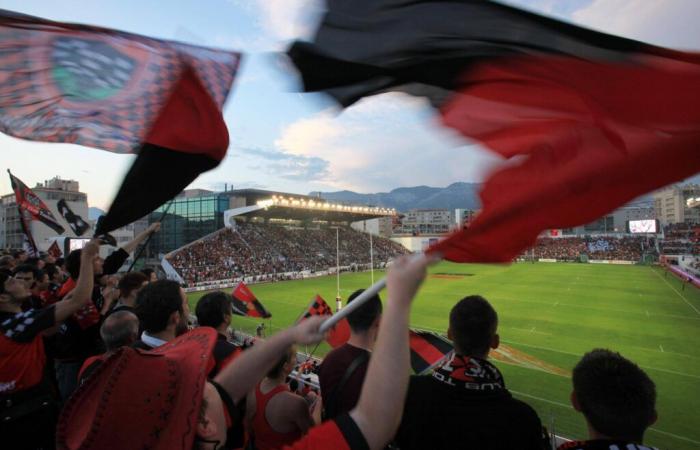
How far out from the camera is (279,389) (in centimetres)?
283

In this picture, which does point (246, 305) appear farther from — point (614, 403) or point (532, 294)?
point (532, 294)

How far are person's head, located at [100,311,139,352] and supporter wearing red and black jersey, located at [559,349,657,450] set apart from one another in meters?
2.69

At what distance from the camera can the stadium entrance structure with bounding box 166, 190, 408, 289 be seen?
37875 mm

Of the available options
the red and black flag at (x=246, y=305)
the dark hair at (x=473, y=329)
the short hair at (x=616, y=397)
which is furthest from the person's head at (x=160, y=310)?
the red and black flag at (x=246, y=305)

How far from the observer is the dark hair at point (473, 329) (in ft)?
7.45

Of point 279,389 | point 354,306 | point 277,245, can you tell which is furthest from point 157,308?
point 277,245

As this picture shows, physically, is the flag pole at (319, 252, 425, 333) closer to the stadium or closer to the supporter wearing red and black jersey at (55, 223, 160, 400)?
the stadium

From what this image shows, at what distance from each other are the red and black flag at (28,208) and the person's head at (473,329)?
12261 mm

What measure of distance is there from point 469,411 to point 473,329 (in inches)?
18.2

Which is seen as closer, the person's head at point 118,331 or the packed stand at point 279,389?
the packed stand at point 279,389

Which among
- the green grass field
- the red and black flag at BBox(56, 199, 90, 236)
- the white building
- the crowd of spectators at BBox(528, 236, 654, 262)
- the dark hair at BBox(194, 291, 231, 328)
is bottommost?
the green grass field

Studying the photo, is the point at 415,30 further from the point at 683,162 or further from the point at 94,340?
the point at 94,340

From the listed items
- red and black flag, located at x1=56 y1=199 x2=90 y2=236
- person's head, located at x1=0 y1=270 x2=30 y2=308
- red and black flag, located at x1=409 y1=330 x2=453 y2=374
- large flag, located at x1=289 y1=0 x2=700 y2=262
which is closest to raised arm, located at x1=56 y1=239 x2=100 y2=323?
person's head, located at x1=0 y1=270 x2=30 y2=308

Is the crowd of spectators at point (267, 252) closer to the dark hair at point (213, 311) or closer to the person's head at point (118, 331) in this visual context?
the dark hair at point (213, 311)
